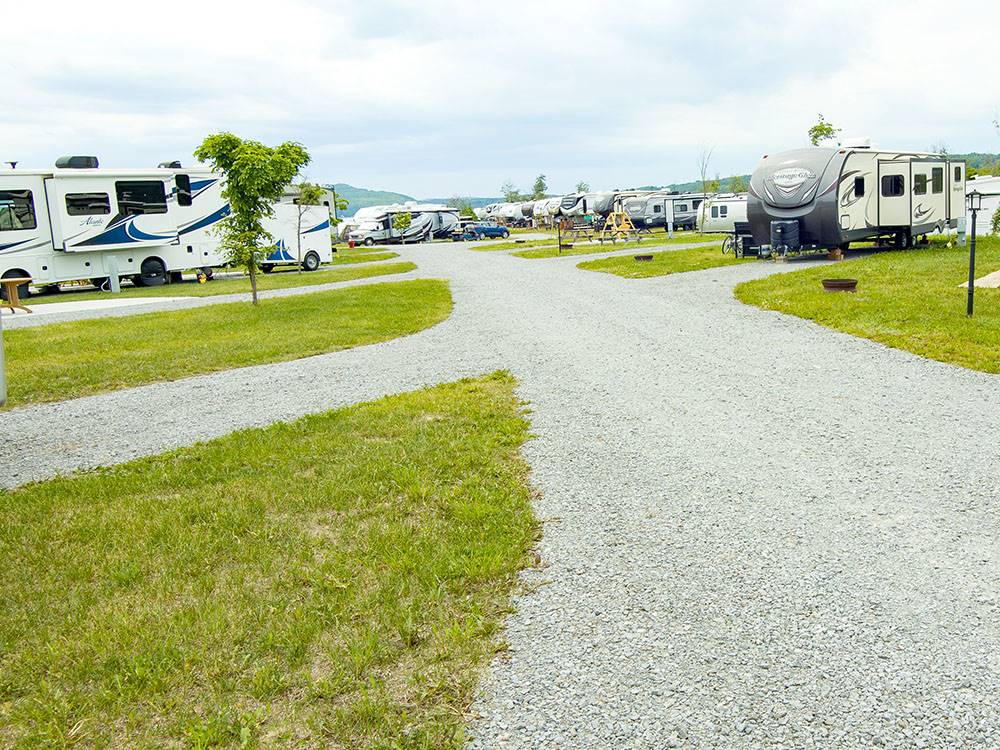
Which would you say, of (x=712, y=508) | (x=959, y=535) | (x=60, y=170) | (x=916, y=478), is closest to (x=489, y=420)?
(x=712, y=508)

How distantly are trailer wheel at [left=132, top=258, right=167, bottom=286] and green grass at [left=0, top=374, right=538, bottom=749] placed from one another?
1866 centimetres

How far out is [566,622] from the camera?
10.8 ft

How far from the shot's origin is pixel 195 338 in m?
12.0

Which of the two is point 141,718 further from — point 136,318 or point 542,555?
point 136,318

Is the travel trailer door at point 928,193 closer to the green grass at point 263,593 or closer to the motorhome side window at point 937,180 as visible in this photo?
→ the motorhome side window at point 937,180

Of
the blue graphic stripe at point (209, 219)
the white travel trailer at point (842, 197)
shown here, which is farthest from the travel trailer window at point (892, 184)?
the blue graphic stripe at point (209, 219)

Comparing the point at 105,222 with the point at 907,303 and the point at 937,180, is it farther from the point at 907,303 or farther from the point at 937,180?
the point at 937,180

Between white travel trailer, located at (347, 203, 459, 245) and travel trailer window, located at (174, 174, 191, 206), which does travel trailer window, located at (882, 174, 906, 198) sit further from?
white travel trailer, located at (347, 203, 459, 245)

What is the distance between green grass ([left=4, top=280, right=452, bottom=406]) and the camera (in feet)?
30.7

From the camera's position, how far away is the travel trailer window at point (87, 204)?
67.3ft

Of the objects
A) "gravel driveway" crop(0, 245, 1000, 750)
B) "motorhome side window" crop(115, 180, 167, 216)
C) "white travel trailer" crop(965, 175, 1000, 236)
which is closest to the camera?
"gravel driveway" crop(0, 245, 1000, 750)

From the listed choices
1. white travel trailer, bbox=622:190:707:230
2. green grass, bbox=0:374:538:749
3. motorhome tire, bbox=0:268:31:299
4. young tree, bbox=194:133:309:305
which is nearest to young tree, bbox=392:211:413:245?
white travel trailer, bbox=622:190:707:230

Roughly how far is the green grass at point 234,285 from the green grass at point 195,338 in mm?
4525

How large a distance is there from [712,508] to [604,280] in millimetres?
13668
